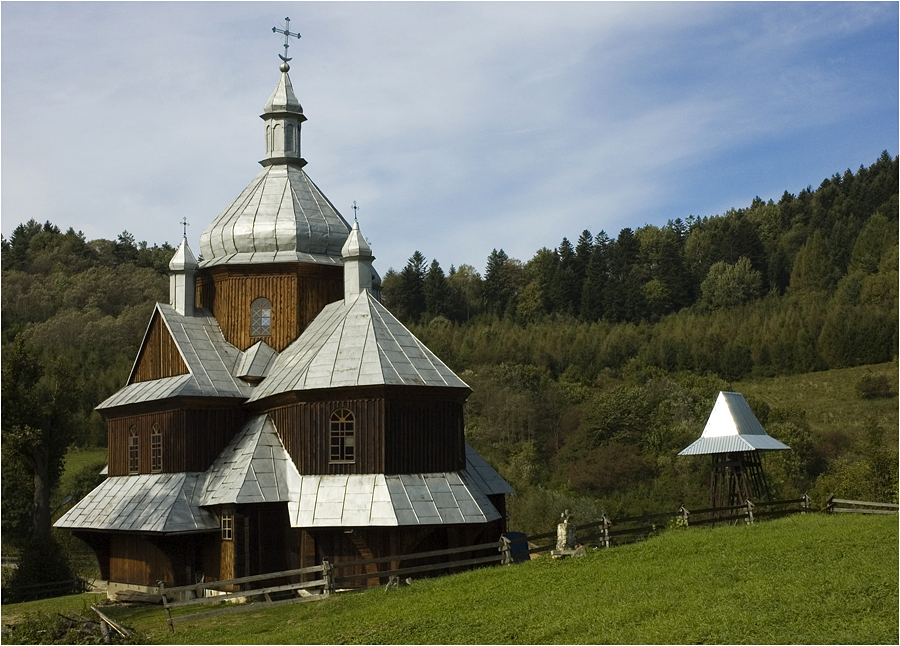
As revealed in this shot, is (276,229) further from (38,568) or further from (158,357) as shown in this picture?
(38,568)

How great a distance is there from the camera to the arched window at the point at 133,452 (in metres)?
28.0

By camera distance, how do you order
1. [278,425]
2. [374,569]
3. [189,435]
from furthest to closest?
[189,435]
[278,425]
[374,569]

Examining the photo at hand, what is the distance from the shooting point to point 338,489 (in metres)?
24.1

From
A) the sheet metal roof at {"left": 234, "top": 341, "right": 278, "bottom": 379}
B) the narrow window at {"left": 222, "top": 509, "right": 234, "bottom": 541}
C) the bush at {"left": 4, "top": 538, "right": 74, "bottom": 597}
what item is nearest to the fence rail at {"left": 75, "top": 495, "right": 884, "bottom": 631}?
the narrow window at {"left": 222, "top": 509, "right": 234, "bottom": 541}

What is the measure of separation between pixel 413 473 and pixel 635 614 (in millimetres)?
9195

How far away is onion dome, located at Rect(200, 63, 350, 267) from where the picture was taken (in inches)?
1171

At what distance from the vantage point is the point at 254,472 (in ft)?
81.7

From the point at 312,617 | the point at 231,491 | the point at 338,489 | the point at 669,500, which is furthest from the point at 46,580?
the point at 669,500

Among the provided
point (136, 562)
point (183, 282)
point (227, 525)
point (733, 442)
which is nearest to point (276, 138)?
point (183, 282)

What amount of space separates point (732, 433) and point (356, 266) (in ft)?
34.5

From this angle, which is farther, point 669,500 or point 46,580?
point 669,500

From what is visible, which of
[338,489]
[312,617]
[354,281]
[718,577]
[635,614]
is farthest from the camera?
[354,281]

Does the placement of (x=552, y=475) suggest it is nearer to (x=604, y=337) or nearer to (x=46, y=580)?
(x=604, y=337)

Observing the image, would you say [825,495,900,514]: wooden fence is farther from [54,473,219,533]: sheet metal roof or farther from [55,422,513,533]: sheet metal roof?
[54,473,219,533]: sheet metal roof
